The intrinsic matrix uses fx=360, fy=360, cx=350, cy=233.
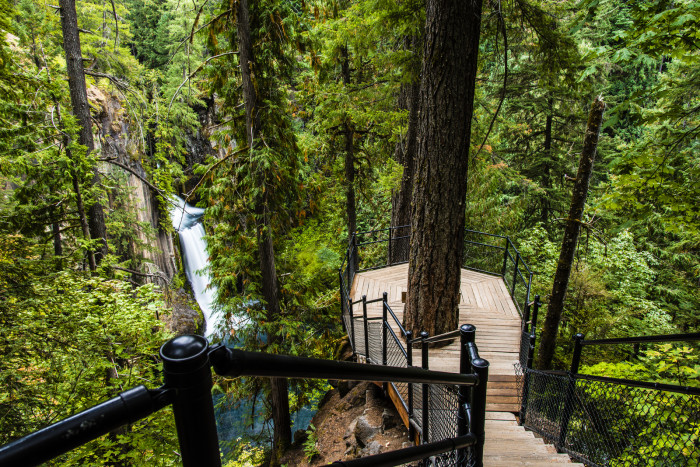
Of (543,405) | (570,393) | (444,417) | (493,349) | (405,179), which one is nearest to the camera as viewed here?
(444,417)

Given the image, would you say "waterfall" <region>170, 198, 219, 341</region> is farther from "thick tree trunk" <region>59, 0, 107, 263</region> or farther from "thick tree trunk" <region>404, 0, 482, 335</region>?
"thick tree trunk" <region>404, 0, 482, 335</region>

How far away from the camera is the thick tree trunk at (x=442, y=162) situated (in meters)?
5.37

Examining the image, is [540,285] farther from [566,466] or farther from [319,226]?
[319,226]

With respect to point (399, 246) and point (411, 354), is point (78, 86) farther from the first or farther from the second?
point (399, 246)

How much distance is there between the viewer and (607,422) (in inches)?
153

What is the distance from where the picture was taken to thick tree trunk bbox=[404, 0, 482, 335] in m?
5.37

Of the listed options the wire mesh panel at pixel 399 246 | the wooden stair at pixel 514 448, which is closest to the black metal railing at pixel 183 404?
the wooden stair at pixel 514 448

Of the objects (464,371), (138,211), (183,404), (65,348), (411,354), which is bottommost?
(138,211)

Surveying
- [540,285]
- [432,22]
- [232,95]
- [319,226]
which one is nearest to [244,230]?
[232,95]

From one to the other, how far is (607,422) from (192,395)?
477cm

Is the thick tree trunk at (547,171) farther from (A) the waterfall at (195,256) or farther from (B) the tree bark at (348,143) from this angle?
(A) the waterfall at (195,256)

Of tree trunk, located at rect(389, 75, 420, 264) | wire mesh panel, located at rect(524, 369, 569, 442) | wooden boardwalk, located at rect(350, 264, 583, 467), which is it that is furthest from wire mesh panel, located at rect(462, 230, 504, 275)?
wire mesh panel, located at rect(524, 369, 569, 442)

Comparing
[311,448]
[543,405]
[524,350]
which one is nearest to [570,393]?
[543,405]

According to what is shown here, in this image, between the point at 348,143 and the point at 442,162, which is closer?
the point at 442,162
